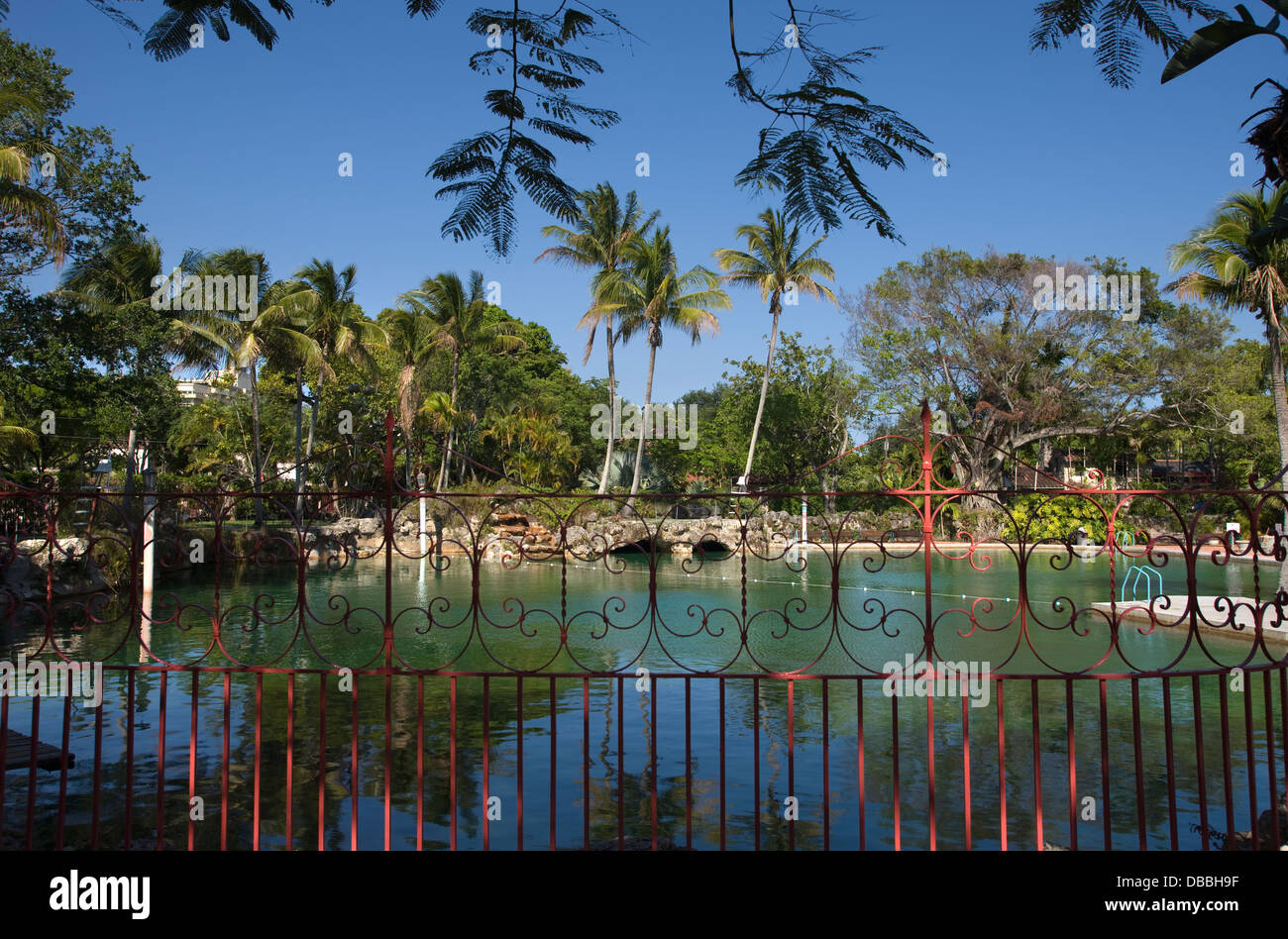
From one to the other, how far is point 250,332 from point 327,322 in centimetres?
256

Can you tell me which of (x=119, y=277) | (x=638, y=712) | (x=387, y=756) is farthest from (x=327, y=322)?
(x=387, y=756)

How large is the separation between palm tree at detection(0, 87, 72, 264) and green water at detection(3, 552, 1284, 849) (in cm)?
655

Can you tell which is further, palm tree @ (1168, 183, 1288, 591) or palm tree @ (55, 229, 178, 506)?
palm tree @ (55, 229, 178, 506)

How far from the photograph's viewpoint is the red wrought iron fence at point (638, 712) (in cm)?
A: 365

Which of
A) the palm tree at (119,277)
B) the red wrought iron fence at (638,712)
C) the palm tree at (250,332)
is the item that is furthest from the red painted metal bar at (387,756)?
the palm tree at (250,332)

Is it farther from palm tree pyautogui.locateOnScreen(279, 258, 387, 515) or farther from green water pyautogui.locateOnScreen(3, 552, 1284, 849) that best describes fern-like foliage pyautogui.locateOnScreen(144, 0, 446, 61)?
palm tree pyautogui.locateOnScreen(279, 258, 387, 515)

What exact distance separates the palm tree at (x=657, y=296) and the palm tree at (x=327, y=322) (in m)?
7.59

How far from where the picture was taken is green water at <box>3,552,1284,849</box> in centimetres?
494

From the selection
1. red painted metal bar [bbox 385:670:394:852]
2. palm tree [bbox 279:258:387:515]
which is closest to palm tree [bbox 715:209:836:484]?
palm tree [bbox 279:258:387:515]

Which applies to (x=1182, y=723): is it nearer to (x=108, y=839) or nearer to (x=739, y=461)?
(x=108, y=839)

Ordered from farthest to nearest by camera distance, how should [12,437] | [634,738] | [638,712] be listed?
[12,437] → [638,712] → [634,738]

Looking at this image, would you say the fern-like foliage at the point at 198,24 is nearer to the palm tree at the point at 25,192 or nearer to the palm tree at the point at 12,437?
the palm tree at the point at 25,192

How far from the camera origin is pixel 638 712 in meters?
9.59

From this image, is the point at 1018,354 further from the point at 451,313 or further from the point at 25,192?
Result: the point at 25,192
